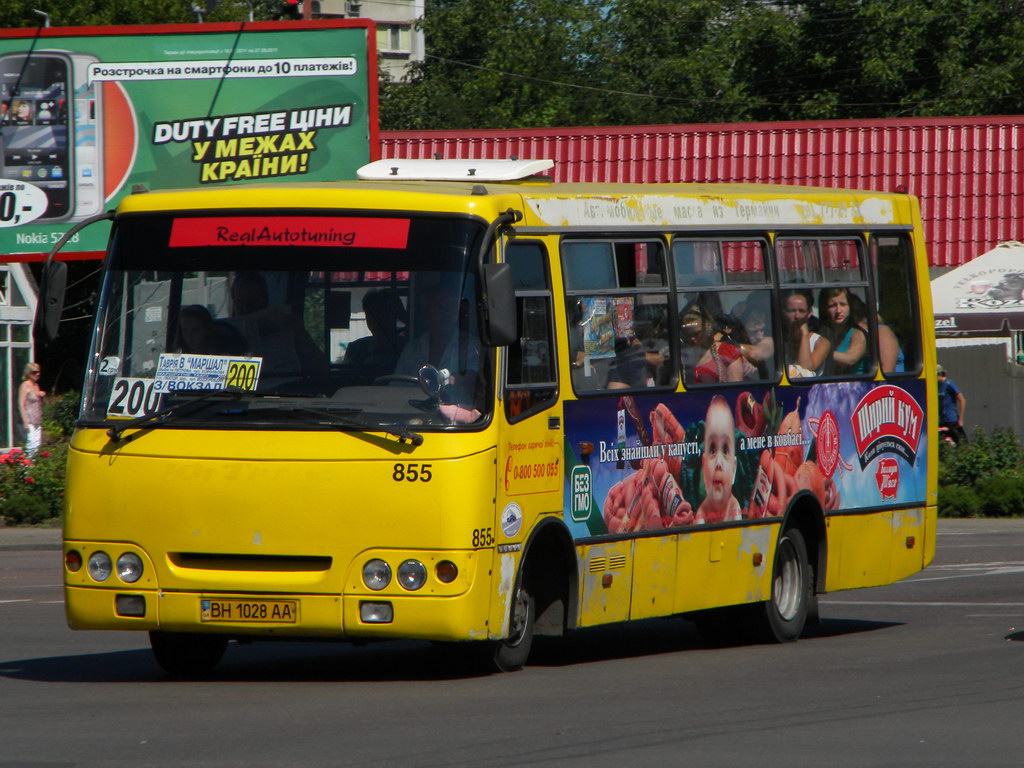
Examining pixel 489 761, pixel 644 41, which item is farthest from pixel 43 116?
pixel 644 41

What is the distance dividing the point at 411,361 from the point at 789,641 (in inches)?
170

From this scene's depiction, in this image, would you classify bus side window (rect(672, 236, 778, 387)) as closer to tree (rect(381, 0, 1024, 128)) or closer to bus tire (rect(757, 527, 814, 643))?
bus tire (rect(757, 527, 814, 643))

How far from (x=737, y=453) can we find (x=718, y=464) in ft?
0.77

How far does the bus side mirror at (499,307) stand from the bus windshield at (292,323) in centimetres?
33

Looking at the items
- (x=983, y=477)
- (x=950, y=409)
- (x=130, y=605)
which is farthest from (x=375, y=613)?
(x=950, y=409)

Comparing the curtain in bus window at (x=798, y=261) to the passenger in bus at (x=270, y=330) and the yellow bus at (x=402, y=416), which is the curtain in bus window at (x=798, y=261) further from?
the passenger in bus at (x=270, y=330)

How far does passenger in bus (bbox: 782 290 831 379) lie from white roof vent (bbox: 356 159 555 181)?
7.12 ft

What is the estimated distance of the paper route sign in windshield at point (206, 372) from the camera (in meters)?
10.3

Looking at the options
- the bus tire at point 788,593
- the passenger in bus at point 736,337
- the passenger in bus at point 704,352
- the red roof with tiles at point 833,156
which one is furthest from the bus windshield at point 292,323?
the red roof with tiles at point 833,156

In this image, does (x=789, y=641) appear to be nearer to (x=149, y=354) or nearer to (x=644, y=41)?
(x=149, y=354)

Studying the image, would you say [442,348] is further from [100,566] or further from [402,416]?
[100,566]

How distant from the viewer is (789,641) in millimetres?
13250

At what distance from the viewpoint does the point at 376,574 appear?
32.6 feet

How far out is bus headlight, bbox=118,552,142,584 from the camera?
404 inches
